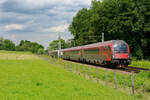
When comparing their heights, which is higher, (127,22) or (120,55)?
Result: (127,22)

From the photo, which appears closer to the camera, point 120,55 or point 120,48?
point 120,55

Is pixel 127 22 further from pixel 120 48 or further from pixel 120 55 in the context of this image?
pixel 120 55

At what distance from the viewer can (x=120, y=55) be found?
2648 cm

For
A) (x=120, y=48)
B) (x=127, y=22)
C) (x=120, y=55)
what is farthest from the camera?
(x=127, y=22)

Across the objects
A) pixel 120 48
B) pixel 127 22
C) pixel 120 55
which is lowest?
pixel 120 55

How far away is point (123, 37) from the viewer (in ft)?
172

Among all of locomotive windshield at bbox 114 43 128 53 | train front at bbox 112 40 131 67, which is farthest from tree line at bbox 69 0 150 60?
train front at bbox 112 40 131 67

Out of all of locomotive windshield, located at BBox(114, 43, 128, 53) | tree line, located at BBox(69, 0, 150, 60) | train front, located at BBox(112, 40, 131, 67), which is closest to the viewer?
train front, located at BBox(112, 40, 131, 67)

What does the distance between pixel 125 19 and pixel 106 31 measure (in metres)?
7.79

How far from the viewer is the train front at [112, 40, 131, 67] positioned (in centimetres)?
2625

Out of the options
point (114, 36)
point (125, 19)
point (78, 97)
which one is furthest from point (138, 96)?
point (114, 36)

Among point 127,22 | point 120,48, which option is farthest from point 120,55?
point 127,22

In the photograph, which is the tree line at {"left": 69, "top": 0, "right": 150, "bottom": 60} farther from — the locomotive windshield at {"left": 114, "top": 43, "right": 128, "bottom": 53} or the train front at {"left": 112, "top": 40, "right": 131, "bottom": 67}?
the train front at {"left": 112, "top": 40, "right": 131, "bottom": 67}

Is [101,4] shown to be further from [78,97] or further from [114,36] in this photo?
[78,97]
